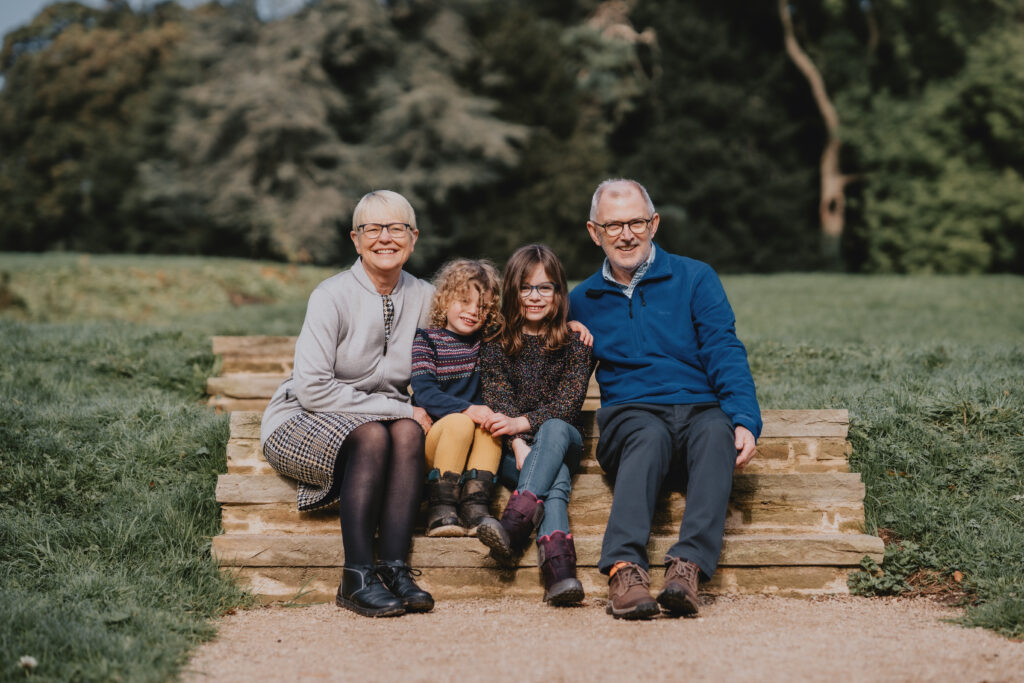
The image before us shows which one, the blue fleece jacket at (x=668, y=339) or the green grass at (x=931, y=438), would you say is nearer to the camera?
the green grass at (x=931, y=438)

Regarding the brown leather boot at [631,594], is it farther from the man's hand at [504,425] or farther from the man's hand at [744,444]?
the man's hand at [504,425]

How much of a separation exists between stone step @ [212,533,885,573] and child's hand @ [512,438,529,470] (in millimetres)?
370

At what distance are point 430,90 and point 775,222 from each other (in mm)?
9666

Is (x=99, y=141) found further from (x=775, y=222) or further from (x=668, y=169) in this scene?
(x=775, y=222)

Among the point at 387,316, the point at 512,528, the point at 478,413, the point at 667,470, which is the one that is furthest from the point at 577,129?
the point at 512,528

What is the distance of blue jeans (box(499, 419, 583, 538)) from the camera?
3502mm

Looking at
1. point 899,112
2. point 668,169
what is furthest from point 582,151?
point 899,112

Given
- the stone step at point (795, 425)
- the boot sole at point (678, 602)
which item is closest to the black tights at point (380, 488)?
the stone step at point (795, 425)

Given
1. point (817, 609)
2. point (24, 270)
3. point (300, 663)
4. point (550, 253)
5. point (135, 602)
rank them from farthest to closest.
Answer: point (24, 270), point (550, 253), point (817, 609), point (135, 602), point (300, 663)

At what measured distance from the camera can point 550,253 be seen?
12.8 feet

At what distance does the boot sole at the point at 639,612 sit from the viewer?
3.10 meters

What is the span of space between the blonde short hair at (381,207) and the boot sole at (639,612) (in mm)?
1831

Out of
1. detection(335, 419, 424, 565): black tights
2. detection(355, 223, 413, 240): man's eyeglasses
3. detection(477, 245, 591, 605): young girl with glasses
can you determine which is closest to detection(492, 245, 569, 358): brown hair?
detection(477, 245, 591, 605): young girl with glasses

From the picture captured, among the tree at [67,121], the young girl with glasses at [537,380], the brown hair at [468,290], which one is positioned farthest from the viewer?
the tree at [67,121]
